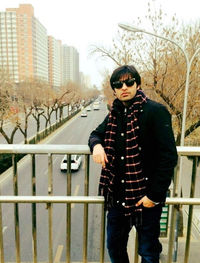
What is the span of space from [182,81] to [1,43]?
361ft

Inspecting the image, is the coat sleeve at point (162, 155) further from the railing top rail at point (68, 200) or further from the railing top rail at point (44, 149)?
the railing top rail at point (44, 149)

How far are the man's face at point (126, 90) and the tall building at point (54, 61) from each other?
5380 inches

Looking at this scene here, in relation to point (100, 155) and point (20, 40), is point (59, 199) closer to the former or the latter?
point (100, 155)

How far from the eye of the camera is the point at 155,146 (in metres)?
1.78

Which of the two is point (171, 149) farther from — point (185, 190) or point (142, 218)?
point (185, 190)

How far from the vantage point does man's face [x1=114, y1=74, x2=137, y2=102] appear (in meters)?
1.84

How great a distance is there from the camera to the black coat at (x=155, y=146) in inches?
66.7

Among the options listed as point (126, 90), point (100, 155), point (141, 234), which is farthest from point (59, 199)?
point (126, 90)

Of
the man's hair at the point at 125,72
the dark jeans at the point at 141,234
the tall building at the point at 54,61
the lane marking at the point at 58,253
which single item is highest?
the tall building at the point at 54,61

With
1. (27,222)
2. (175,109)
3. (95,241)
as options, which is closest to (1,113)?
(27,222)

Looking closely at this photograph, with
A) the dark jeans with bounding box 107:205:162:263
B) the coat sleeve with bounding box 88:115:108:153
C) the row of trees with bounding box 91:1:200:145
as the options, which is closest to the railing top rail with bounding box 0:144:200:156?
the coat sleeve with bounding box 88:115:108:153

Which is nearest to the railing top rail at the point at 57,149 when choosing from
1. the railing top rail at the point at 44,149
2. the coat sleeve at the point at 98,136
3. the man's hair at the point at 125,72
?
the railing top rail at the point at 44,149

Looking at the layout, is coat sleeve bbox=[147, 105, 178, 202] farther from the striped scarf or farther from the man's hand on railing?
the man's hand on railing

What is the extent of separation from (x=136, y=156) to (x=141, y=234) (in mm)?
680
